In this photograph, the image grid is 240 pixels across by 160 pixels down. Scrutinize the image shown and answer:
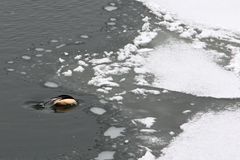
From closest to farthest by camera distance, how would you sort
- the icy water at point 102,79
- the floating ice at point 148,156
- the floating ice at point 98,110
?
the floating ice at point 148,156, the icy water at point 102,79, the floating ice at point 98,110

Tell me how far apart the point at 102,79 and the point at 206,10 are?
5.26m

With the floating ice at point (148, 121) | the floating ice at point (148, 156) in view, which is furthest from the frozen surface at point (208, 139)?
the floating ice at point (148, 121)

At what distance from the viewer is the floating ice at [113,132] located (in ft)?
31.0

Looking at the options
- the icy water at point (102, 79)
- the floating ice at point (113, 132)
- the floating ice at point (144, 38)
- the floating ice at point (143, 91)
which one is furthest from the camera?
the floating ice at point (144, 38)

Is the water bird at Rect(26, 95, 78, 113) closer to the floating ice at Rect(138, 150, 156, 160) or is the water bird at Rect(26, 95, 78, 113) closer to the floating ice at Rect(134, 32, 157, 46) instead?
the floating ice at Rect(138, 150, 156, 160)

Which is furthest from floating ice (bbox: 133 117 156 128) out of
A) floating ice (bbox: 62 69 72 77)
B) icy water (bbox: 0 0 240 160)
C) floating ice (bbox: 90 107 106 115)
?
floating ice (bbox: 62 69 72 77)

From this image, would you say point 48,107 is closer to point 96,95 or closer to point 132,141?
point 96,95

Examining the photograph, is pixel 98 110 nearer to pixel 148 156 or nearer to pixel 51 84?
pixel 51 84

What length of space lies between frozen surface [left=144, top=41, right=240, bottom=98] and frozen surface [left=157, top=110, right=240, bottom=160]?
88 cm

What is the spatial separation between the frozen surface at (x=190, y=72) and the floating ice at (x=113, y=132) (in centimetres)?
191

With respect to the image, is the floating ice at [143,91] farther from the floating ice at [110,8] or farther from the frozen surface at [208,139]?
the floating ice at [110,8]

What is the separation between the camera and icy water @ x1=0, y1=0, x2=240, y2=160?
9297 millimetres

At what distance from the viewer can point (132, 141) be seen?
9258 millimetres

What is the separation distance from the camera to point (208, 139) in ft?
30.5
